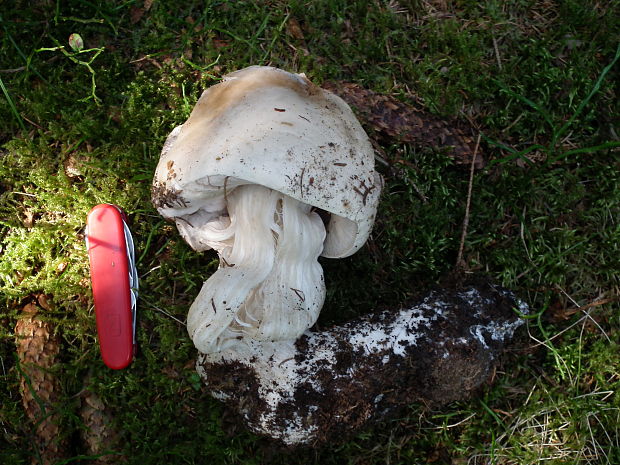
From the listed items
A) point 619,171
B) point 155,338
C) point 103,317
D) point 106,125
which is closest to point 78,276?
point 103,317

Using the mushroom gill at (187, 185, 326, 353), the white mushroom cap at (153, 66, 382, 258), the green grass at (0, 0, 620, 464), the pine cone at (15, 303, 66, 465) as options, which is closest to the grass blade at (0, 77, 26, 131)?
the green grass at (0, 0, 620, 464)

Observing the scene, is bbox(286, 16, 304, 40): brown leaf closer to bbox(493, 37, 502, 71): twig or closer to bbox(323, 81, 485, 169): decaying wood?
bbox(323, 81, 485, 169): decaying wood

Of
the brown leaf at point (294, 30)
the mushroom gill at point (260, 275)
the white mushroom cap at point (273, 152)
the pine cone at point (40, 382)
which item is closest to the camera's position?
the white mushroom cap at point (273, 152)

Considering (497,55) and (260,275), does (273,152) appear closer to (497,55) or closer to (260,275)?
(260,275)

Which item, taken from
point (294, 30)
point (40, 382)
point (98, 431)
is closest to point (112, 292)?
point (40, 382)

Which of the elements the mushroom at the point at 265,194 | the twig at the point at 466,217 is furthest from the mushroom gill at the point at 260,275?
the twig at the point at 466,217

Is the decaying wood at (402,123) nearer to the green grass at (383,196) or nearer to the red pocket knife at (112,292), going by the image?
the green grass at (383,196)
